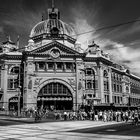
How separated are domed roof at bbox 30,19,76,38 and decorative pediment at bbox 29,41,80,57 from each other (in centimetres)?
928

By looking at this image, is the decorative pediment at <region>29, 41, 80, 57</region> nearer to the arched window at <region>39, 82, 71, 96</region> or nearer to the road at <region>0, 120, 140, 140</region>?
the arched window at <region>39, 82, 71, 96</region>

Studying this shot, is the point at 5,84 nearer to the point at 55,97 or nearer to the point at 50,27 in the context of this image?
the point at 55,97

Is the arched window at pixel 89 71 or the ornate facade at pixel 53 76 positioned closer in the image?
the ornate facade at pixel 53 76

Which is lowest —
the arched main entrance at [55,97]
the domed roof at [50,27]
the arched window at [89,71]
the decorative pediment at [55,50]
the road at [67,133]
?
the road at [67,133]

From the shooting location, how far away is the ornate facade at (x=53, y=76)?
55250 millimetres

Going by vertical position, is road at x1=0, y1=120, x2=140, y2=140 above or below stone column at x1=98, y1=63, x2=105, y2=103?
below

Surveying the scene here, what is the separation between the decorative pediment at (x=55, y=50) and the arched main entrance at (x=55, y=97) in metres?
7.49

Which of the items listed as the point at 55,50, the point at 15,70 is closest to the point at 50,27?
the point at 55,50

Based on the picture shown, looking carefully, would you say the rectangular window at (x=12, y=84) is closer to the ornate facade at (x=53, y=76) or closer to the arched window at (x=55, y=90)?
the ornate facade at (x=53, y=76)

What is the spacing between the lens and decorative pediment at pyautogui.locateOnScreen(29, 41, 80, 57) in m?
56.5

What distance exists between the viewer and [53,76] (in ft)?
Result: 184

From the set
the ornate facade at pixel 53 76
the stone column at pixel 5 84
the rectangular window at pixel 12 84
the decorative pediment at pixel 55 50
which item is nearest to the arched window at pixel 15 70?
the ornate facade at pixel 53 76

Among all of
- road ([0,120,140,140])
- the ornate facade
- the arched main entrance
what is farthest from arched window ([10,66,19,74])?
road ([0,120,140,140])

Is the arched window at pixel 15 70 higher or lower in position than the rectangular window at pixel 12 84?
higher
